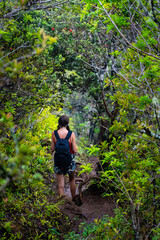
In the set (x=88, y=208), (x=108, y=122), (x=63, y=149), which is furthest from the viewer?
(x=108, y=122)

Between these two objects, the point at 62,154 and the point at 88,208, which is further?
the point at 88,208

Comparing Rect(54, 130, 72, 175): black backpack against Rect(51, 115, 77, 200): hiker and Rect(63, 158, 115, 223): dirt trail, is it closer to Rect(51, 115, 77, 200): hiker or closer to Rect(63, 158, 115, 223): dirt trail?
Rect(51, 115, 77, 200): hiker

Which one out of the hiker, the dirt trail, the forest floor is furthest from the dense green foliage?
the hiker

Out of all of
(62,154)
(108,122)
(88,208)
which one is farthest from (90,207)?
(108,122)

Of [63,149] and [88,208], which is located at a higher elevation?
[63,149]

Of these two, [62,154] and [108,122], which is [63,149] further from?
[108,122]

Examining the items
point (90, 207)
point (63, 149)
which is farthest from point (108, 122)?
point (90, 207)

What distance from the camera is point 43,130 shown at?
25.6 feet

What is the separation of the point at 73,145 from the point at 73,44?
521 centimetres

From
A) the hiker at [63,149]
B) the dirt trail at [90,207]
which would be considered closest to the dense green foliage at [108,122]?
the dirt trail at [90,207]

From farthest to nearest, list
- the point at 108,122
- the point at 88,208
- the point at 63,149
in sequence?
1. the point at 108,122
2. the point at 88,208
3. the point at 63,149

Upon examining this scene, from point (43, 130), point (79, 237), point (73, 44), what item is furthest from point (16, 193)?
point (73, 44)

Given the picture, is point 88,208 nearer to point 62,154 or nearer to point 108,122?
point 62,154

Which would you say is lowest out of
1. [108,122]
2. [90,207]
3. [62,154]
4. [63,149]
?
[90,207]
